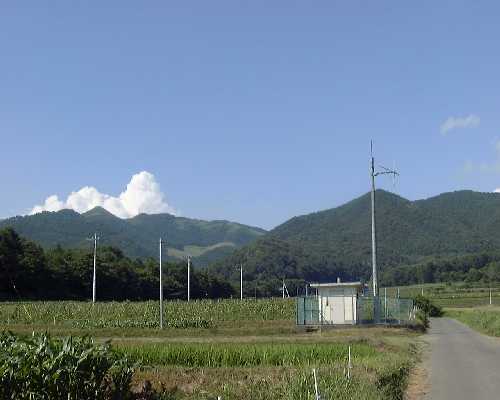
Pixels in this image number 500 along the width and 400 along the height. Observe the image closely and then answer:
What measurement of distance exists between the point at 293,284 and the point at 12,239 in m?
85.8

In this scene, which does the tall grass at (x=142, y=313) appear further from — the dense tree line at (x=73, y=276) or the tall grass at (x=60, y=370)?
the tall grass at (x=60, y=370)

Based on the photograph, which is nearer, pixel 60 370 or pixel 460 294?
pixel 60 370

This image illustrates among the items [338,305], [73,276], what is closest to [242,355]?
[338,305]

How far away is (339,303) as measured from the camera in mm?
42500

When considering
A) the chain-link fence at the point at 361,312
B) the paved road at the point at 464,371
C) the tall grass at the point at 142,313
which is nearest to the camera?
the paved road at the point at 464,371

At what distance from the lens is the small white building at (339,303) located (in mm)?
42156

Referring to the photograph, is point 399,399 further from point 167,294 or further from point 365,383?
point 167,294

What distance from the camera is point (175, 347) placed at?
85.0 ft

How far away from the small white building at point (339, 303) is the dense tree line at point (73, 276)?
51080 millimetres

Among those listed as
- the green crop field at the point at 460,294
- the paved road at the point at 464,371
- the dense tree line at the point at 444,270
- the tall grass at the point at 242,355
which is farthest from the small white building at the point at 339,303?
the dense tree line at the point at 444,270

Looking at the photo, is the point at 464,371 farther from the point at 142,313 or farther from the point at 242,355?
the point at 142,313

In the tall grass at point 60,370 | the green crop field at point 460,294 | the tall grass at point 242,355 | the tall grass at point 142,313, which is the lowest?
the green crop field at point 460,294

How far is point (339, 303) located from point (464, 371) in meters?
20.4

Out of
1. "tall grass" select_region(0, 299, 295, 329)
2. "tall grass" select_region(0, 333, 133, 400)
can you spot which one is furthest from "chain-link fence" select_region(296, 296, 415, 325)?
"tall grass" select_region(0, 333, 133, 400)
